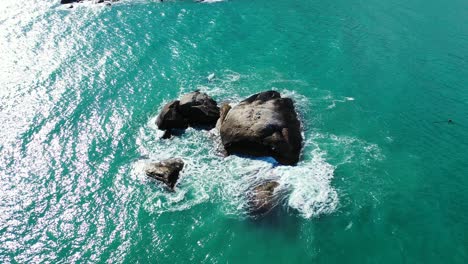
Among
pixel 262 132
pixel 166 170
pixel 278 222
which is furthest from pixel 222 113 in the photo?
pixel 278 222

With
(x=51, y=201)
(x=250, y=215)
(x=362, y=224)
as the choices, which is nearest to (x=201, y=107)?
(x=250, y=215)

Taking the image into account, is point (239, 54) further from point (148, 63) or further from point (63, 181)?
point (63, 181)

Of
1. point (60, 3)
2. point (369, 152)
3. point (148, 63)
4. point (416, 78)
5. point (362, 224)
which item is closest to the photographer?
point (362, 224)

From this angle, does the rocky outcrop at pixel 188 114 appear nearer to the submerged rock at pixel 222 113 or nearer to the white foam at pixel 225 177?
the submerged rock at pixel 222 113

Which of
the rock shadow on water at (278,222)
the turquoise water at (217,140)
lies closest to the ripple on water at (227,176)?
the turquoise water at (217,140)

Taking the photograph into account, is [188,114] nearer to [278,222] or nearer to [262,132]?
[262,132]

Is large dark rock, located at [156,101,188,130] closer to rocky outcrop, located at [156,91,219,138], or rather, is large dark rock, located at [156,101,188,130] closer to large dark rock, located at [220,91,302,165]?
rocky outcrop, located at [156,91,219,138]
